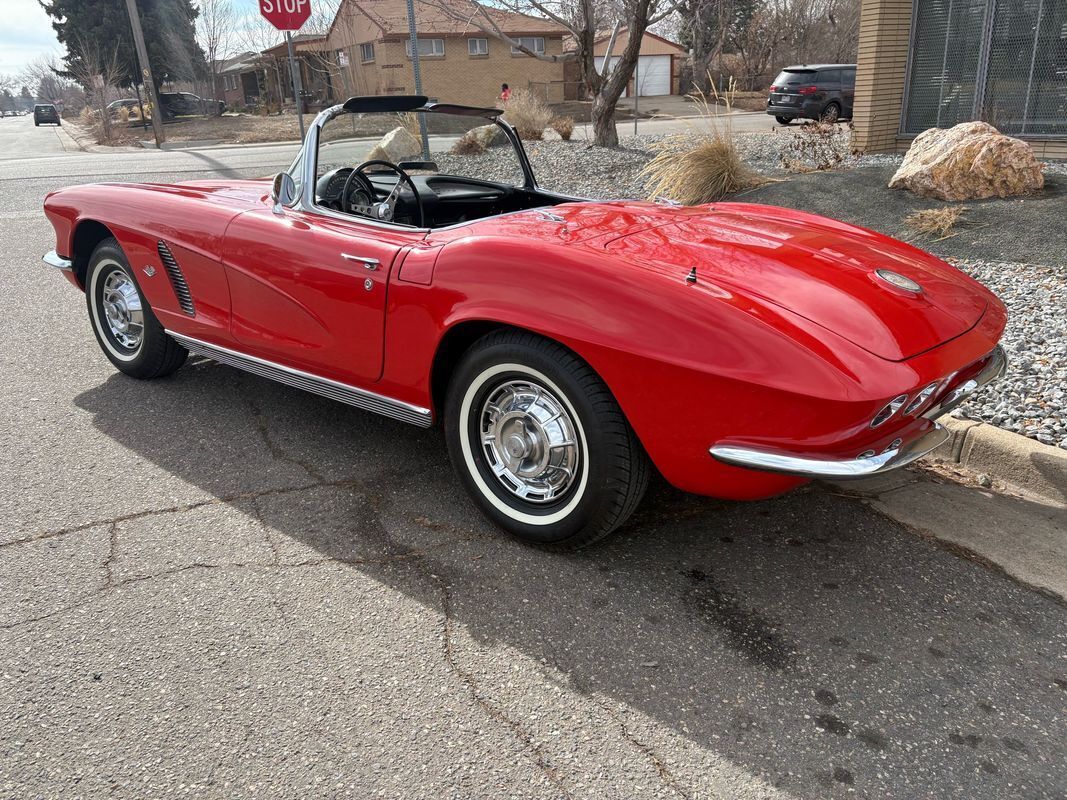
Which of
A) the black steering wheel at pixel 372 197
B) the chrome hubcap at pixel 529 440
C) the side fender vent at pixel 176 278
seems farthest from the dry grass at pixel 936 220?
the side fender vent at pixel 176 278

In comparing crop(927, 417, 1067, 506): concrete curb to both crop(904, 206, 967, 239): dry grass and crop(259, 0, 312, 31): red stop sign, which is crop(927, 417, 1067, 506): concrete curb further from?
crop(259, 0, 312, 31): red stop sign

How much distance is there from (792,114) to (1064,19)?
11838 mm

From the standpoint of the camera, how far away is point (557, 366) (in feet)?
8.25

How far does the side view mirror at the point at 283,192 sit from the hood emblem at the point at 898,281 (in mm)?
2345

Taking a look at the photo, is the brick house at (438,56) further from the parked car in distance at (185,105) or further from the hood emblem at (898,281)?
the hood emblem at (898,281)

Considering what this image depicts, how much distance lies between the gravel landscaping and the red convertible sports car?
39.8 inches

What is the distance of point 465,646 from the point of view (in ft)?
7.64

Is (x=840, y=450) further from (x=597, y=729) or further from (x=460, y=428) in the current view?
(x=460, y=428)

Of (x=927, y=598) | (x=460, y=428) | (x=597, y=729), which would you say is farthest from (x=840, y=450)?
(x=460, y=428)

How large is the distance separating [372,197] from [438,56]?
40.2 metres

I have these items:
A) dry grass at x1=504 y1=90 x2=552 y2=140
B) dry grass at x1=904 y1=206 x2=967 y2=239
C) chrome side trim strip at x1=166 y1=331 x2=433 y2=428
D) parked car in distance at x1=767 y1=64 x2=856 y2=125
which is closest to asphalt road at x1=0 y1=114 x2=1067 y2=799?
chrome side trim strip at x1=166 y1=331 x2=433 y2=428

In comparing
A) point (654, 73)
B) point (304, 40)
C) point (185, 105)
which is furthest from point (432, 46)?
point (654, 73)

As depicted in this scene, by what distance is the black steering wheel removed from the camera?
133 inches

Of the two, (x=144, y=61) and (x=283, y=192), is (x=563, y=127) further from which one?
(x=144, y=61)
